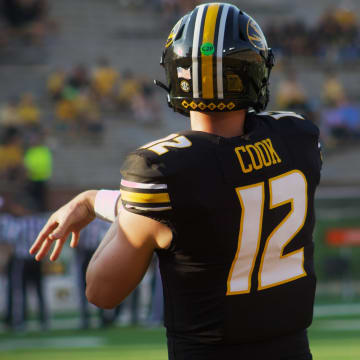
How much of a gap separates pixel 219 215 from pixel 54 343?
245 inches

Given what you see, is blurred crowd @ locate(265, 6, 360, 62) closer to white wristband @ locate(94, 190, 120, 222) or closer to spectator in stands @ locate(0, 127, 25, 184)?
spectator in stands @ locate(0, 127, 25, 184)

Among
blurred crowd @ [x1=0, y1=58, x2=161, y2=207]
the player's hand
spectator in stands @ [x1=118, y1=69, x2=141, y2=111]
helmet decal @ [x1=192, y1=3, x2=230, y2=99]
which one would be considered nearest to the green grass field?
the player's hand

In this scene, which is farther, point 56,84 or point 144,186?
point 56,84

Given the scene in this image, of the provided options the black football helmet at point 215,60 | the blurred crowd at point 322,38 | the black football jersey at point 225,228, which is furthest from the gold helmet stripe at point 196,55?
the blurred crowd at point 322,38

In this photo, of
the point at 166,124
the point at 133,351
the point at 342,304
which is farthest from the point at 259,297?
the point at 166,124

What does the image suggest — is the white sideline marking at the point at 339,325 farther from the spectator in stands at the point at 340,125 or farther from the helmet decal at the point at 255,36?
the spectator in stands at the point at 340,125

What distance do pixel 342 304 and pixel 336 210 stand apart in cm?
114

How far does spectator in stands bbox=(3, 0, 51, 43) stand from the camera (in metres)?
17.1

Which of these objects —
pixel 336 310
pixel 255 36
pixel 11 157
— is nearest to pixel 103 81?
pixel 11 157

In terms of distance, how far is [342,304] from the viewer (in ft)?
31.6

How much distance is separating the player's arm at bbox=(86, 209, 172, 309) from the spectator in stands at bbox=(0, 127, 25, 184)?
1154cm

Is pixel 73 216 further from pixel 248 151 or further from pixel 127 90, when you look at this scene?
pixel 127 90

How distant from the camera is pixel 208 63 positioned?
80.7 inches

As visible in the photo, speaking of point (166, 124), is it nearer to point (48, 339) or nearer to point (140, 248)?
point (48, 339)
